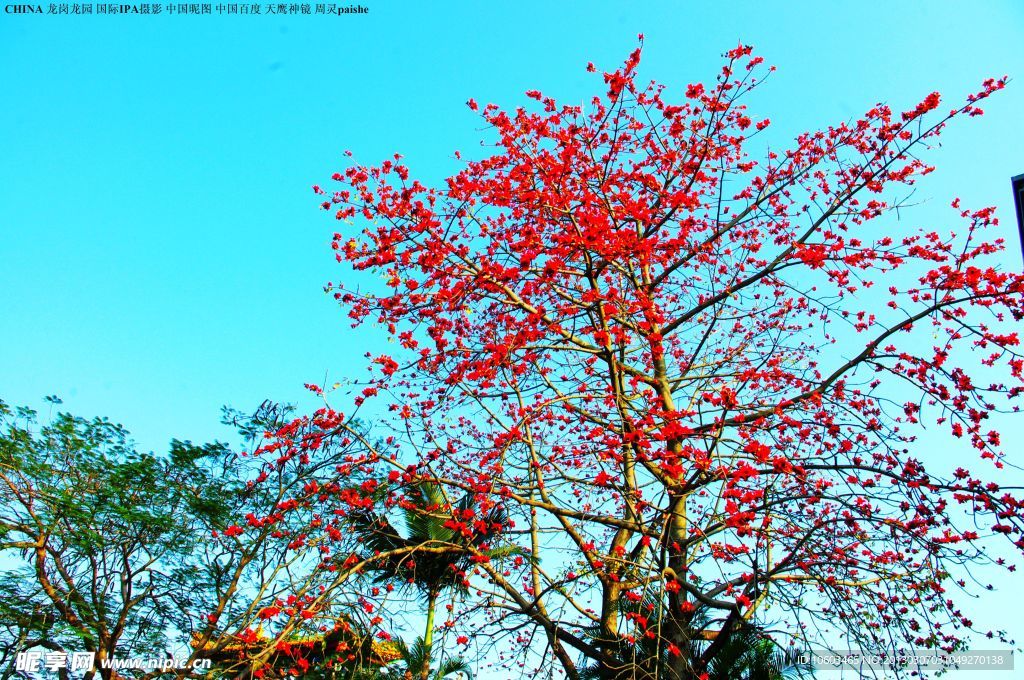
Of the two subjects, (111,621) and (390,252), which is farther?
(111,621)

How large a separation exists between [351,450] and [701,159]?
5.51 meters

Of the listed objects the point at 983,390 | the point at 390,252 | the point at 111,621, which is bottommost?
the point at 111,621

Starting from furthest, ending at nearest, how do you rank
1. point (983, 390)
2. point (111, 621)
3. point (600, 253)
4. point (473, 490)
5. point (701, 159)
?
point (111, 621) → point (701, 159) → point (600, 253) → point (473, 490) → point (983, 390)

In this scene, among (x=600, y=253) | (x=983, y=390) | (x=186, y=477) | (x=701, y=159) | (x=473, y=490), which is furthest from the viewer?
(x=186, y=477)

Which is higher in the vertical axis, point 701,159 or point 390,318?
point 701,159

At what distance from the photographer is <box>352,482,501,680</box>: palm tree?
8.74 meters

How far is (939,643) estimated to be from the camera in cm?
708

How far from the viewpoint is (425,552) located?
380 inches

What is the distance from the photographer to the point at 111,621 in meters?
11.3

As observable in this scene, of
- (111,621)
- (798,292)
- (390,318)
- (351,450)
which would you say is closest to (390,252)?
(390,318)

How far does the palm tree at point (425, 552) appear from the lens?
874cm

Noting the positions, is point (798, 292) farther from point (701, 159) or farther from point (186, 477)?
point (186, 477)

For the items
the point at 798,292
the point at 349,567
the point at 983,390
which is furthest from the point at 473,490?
the point at 983,390

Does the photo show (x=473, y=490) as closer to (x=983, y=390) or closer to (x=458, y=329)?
(x=458, y=329)
